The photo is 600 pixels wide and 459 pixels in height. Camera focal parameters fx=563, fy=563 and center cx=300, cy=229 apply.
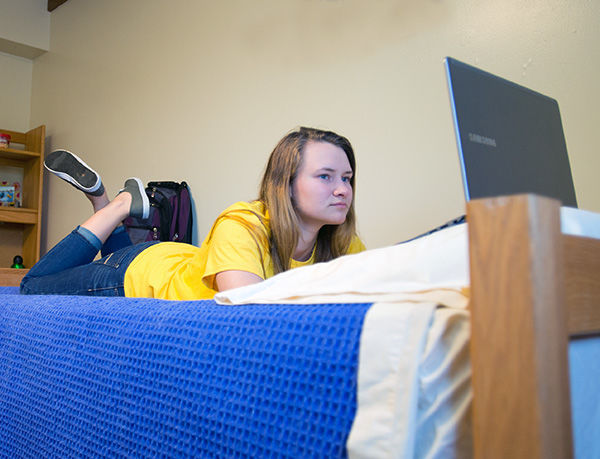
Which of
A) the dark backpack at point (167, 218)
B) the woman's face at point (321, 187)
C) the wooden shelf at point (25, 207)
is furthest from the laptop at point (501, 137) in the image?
the wooden shelf at point (25, 207)

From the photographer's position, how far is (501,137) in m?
0.89

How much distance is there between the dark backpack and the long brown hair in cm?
147

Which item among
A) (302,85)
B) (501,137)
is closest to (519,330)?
(501,137)

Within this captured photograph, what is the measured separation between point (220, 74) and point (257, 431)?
266cm

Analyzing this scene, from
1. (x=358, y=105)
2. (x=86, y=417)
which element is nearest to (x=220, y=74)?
(x=358, y=105)

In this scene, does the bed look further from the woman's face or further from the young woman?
the woman's face

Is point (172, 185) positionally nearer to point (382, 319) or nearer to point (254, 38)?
point (254, 38)

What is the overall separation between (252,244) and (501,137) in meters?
0.64

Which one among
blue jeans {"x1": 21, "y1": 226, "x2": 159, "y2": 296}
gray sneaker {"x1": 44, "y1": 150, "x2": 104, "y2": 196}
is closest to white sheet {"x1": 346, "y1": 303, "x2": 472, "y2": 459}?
blue jeans {"x1": 21, "y1": 226, "x2": 159, "y2": 296}

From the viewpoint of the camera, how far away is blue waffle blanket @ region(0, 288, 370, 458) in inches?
22.1

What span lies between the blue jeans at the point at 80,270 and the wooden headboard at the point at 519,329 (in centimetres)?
134

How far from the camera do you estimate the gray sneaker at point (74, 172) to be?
2.24 metres

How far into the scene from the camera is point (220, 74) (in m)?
3.01

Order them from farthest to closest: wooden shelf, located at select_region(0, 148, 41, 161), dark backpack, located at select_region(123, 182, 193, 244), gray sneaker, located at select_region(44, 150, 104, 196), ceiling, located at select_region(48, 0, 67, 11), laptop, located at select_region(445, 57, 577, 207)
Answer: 1. ceiling, located at select_region(48, 0, 67, 11)
2. wooden shelf, located at select_region(0, 148, 41, 161)
3. dark backpack, located at select_region(123, 182, 193, 244)
4. gray sneaker, located at select_region(44, 150, 104, 196)
5. laptop, located at select_region(445, 57, 577, 207)
